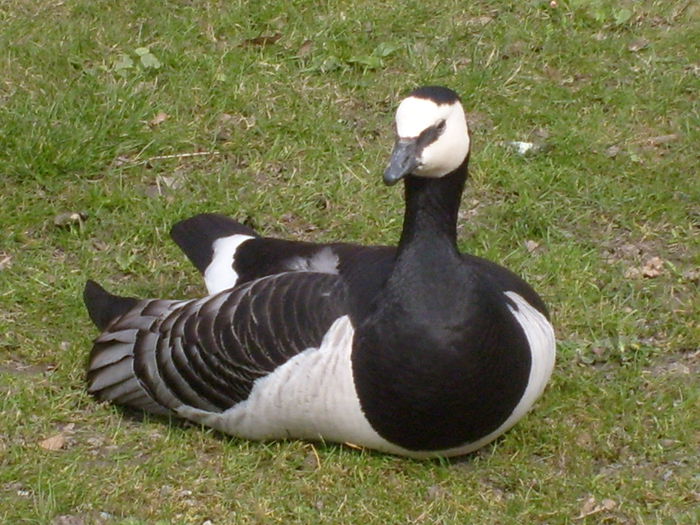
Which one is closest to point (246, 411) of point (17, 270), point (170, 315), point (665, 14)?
point (170, 315)

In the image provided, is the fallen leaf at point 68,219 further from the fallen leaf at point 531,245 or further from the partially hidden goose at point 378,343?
the fallen leaf at point 531,245

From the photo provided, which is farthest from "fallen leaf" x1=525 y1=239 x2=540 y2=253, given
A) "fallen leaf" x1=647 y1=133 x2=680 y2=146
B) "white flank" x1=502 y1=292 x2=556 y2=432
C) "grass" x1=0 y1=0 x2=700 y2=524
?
"white flank" x1=502 y1=292 x2=556 y2=432

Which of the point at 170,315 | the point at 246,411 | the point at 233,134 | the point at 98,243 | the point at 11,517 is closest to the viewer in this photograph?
the point at 11,517

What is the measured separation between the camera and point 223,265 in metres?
4.86

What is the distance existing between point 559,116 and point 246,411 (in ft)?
8.51

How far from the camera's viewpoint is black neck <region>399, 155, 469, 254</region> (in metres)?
3.95

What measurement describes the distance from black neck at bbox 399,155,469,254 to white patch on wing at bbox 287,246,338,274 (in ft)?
1.42

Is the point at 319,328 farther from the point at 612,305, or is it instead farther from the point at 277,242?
the point at 612,305

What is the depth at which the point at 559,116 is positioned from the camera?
6.13 metres

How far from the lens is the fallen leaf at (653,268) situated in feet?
17.1

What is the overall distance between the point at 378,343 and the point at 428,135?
64cm

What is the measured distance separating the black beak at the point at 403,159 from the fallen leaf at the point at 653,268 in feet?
5.79

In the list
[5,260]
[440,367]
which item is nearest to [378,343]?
[440,367]

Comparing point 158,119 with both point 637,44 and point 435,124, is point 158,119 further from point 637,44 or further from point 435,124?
point 435,124
